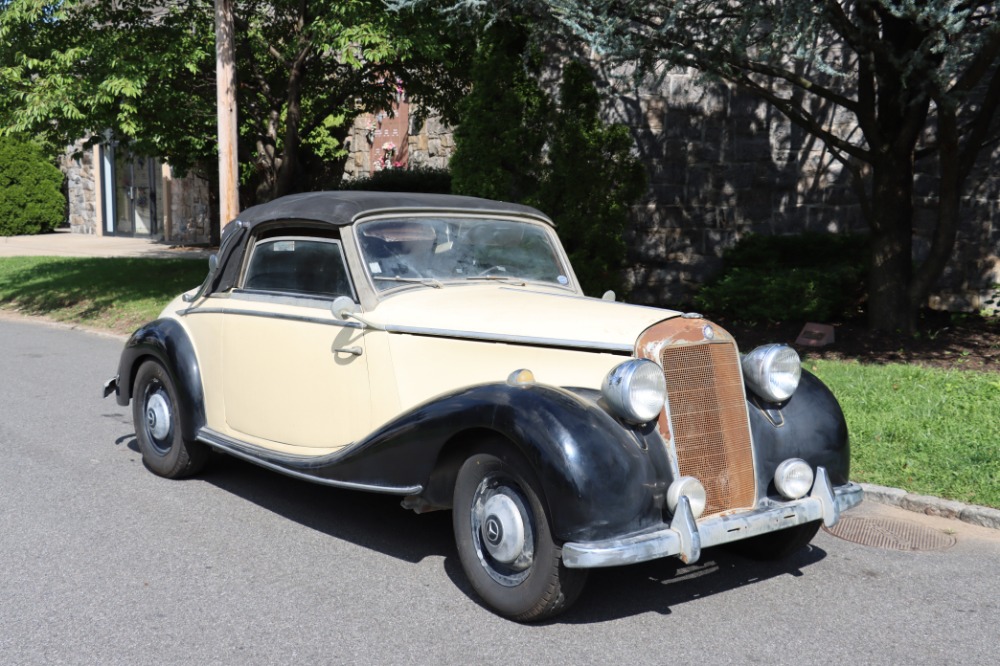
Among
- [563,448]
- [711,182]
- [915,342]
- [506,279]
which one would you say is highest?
[711,182]

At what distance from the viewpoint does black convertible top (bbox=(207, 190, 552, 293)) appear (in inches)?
203

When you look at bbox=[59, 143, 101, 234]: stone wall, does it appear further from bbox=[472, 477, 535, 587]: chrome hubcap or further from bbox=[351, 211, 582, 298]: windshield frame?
bbox=[472, 477, 535, 587]: chrome hubcap

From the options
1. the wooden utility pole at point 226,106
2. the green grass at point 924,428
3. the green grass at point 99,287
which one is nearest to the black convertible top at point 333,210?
the green grass at point 924,428

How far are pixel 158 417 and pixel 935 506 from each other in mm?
4666

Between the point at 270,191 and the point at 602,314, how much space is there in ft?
36.7

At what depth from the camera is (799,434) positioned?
450 centimetres

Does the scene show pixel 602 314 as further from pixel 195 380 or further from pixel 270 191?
pixel 270 191

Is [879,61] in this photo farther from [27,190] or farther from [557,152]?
[27,190]

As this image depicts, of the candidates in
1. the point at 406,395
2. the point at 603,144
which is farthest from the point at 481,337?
the point at 603,144

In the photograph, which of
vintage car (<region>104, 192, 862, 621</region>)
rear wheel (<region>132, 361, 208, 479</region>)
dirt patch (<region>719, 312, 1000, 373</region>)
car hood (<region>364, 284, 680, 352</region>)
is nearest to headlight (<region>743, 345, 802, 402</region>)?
vintage car (<region>104, 192, 862, 621</region>)

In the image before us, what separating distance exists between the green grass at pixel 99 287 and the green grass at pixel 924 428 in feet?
29.6

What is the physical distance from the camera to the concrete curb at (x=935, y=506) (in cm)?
531

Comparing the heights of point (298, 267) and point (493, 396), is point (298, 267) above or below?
above

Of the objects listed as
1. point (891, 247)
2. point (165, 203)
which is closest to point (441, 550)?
point (891, 247)
